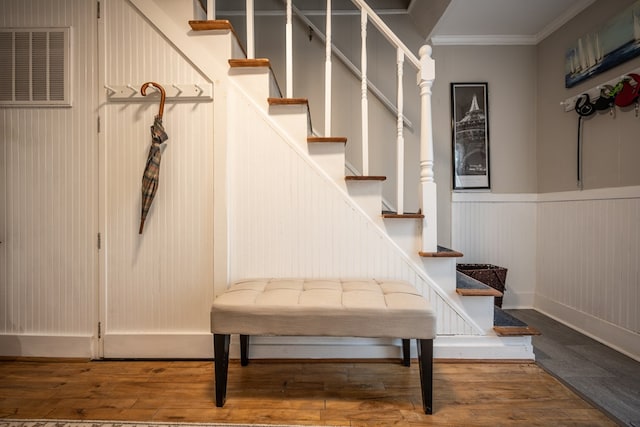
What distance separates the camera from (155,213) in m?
1.93

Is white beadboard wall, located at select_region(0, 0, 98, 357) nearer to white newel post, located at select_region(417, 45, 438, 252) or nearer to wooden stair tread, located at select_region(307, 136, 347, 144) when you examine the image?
wooden stair tread, located at select_region(307, 136, 347, 144)

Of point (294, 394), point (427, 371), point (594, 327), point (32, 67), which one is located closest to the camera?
point (427, 371)

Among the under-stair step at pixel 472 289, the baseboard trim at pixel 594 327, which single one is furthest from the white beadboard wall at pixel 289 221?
the baseboard trim at pixel 594 327

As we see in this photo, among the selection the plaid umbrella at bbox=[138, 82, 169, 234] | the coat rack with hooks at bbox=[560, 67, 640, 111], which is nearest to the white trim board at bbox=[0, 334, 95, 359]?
the plaid umbrella at bbox=[138, 82, 169, 234]

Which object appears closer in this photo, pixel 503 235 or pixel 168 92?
pixel 168 92

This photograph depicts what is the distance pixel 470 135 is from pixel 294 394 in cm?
249

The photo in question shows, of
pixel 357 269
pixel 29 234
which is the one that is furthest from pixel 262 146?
pixel 29 234

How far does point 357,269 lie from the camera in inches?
75.6

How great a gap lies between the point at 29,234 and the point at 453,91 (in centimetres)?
329

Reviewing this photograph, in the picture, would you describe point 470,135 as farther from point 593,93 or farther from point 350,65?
point 350,65

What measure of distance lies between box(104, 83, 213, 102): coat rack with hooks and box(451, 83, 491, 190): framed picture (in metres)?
2.08

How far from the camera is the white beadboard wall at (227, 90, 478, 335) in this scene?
1.92 metres

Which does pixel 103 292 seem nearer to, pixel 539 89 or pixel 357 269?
pixel 357 269

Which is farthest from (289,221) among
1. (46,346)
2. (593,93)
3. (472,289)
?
(593,93)
